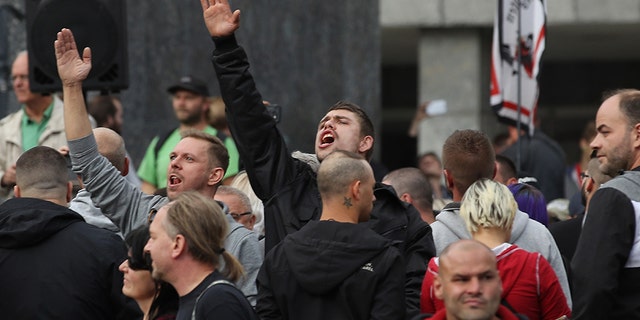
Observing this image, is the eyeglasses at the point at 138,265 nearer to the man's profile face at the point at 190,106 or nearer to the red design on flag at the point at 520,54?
the red design on flag at the point at 520,54

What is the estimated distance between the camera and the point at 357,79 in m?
13.8

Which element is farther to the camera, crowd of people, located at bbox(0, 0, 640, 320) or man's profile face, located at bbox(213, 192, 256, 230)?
man's profile face, located at bbox(213, 192, 256, 230)

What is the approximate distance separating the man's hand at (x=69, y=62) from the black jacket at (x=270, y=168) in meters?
1.16

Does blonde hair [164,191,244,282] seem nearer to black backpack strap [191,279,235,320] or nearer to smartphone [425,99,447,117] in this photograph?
black backpack strap [191,279,235,320]

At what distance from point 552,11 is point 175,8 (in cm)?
627

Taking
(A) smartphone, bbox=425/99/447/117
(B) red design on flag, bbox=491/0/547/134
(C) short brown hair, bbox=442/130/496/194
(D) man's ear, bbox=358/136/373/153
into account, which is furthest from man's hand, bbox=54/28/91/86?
(A) smartphone, bbox=425/99/447/117

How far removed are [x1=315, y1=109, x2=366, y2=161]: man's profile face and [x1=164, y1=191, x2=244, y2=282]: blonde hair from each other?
1.30 metres

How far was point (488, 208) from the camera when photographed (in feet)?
20.6

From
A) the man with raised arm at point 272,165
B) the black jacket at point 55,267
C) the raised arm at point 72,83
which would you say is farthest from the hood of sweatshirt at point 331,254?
the raised arm at point 72,83

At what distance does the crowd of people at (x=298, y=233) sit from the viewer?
586 centimetres

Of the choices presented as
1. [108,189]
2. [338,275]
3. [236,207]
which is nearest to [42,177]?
[108,189]

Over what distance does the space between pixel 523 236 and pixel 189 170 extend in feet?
5.99

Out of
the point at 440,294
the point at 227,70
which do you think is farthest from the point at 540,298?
the point at 227,70

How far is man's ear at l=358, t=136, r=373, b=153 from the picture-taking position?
7283 millimetres
